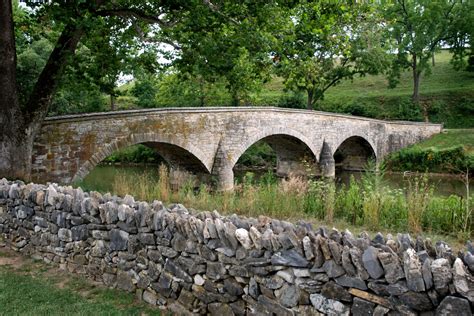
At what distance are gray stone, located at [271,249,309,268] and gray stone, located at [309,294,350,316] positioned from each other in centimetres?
27

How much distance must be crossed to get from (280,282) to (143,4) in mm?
7258

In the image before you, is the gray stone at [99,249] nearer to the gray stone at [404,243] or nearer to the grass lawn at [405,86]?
the gray stone at [404,243]

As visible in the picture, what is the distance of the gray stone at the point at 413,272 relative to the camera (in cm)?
289

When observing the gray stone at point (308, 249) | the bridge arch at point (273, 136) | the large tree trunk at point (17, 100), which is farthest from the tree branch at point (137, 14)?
the bridge arch at point (273, 136)

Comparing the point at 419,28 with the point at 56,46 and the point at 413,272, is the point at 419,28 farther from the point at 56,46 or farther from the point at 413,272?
the point at 413,272

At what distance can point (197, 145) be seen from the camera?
1705 cm

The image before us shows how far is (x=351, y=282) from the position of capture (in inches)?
127

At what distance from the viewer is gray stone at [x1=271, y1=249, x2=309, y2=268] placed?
139 inches

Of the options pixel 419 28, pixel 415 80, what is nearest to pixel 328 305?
pixel 419 28

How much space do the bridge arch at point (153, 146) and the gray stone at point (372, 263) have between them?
11110 mm

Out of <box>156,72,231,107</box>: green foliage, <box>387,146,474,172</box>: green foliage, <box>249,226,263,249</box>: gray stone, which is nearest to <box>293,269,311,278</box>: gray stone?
<box>249,226,263,249</box>: gray stone

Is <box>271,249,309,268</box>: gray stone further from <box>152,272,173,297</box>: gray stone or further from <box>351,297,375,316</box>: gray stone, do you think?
<box>152,272,173,297</box>: gray stone

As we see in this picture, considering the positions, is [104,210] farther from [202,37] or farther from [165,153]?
[165,153]

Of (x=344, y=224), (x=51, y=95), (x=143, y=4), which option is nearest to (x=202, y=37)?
(x=143, y=4)
